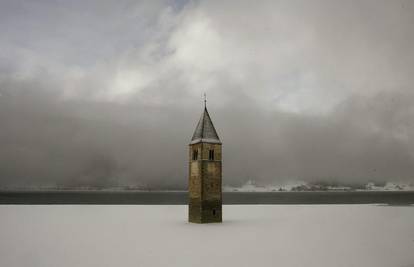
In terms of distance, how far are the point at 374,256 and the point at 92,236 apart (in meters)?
20.8

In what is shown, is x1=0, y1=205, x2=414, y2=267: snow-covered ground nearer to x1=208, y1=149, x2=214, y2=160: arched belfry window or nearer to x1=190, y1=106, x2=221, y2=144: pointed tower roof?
x1=208, y1=149, x2=214, y2=160: arched belfry window

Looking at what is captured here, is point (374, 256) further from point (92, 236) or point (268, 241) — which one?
point (92, 236)

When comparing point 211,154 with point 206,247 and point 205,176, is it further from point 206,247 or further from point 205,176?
point 206,247

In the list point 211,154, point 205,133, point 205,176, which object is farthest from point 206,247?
point 205,133

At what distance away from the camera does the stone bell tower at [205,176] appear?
39.1 meters

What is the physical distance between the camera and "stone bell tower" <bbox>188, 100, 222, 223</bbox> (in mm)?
39062

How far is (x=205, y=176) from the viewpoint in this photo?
39469 mm

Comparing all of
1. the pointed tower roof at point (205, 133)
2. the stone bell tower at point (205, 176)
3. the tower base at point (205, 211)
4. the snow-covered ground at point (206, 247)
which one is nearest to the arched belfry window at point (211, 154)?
the stone bell tower at point (205, 176)

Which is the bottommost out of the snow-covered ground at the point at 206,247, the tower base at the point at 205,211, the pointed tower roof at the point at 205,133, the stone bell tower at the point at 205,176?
the snow-covered ground at the point at 206,247

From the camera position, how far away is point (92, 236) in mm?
29906

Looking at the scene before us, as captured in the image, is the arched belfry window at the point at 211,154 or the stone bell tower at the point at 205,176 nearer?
the stone bell tower at the point at 205,176

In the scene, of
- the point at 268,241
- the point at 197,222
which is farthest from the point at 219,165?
the point at 268,241

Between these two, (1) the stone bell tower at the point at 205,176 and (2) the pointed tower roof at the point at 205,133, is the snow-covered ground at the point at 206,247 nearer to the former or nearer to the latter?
(1) the stone bell tower at the point at 205,176

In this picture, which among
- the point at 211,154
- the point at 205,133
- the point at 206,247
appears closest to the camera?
the point at 206,247
